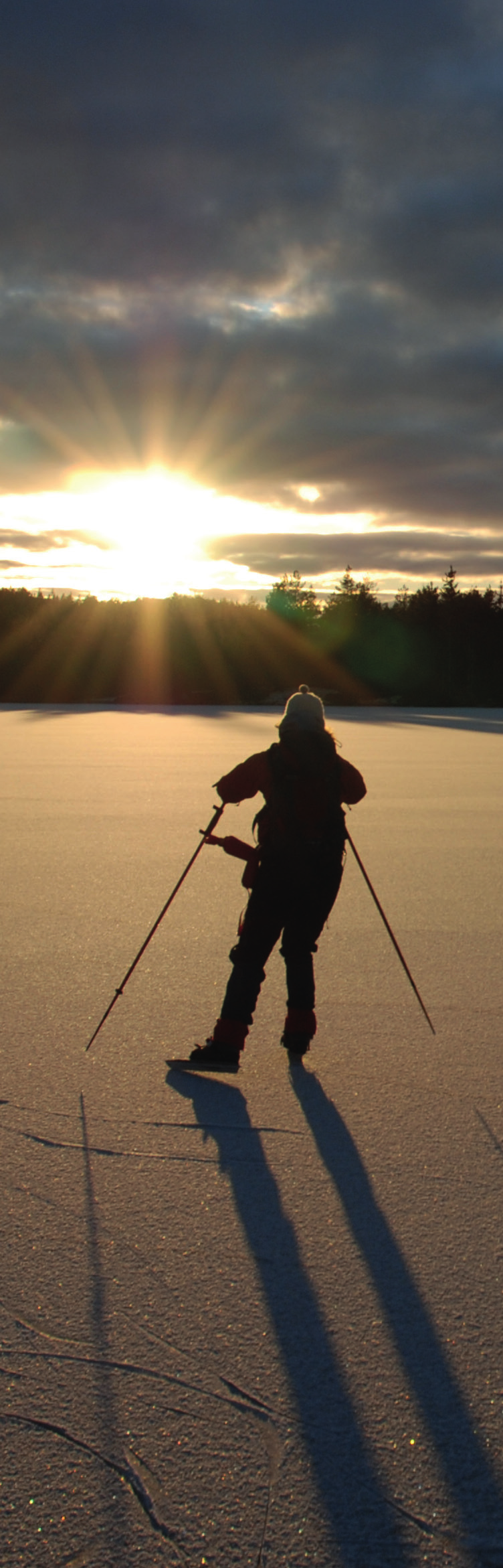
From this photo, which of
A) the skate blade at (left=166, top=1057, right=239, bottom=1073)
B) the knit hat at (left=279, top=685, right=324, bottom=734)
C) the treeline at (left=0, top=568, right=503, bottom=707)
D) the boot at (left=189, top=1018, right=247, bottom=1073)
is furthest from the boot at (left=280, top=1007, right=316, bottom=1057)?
the treeline at (left=0, top=568, right=503, bottom=707)

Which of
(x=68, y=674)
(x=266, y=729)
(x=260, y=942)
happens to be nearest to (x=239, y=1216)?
(x=260, y=942)

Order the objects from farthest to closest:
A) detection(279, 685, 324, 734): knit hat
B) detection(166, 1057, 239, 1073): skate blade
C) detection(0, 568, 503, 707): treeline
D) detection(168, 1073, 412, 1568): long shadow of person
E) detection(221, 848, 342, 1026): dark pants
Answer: detection(0, 568, 503, 707): treeline < detection(279, 685, 324, 734): knit hat < detection(221, 848, 342, 1026): dark pants < detection(166, 1057, 239, 1073): skate blade < detection(168, 1073, 412, 1568): long shadow of person

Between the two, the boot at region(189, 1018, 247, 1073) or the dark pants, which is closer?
the boot at region(189, 1018, 247, 1073)

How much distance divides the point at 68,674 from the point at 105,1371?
4627cm

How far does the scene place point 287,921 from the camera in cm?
517

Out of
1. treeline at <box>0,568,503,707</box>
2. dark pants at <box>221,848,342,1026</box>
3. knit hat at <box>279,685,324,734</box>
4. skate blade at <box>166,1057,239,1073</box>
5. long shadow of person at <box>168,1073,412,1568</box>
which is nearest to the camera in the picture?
long shadow of person at <box>168,1073,412,1568</box>

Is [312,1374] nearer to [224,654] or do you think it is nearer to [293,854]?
[293,854]

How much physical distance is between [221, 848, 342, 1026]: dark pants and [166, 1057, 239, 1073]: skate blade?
0.23 m

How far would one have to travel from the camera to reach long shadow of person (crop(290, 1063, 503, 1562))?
2350 millimetres

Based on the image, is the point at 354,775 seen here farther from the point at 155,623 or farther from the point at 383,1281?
the point at 155,623

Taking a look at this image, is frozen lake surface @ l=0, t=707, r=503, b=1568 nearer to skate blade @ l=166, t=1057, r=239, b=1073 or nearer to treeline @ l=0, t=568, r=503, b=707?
skate blade @ l=166, t=1057, r=239, b=1073

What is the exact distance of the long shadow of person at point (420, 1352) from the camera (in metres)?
2.35

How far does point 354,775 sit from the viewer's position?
511 cm

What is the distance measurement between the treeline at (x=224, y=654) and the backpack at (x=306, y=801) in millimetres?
39948
